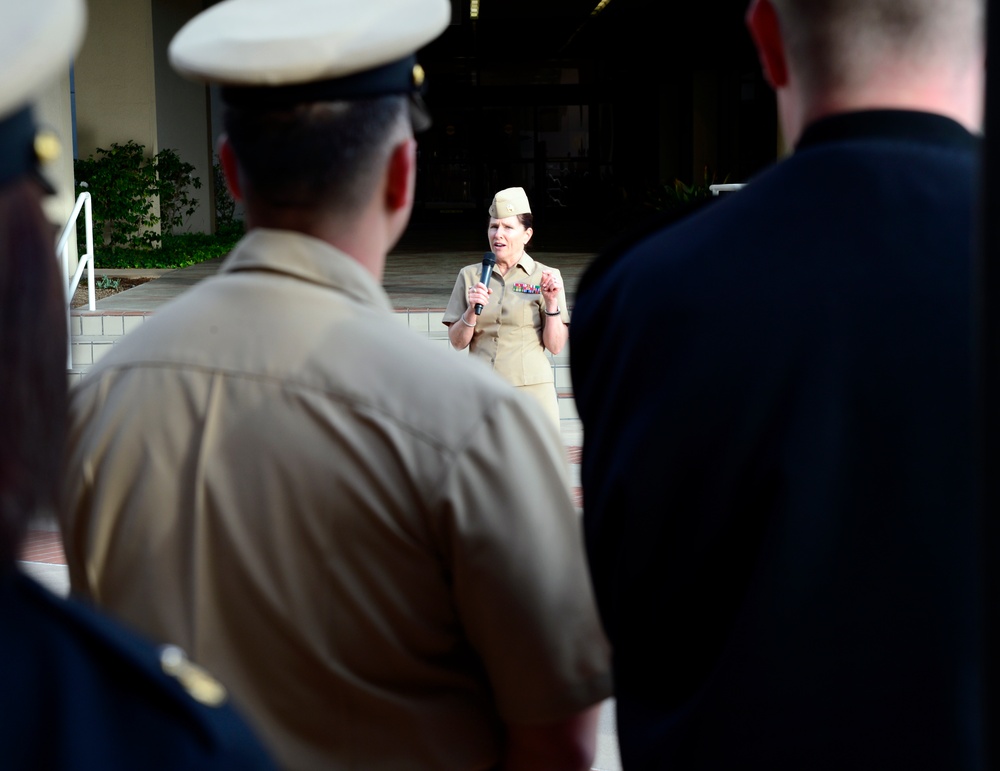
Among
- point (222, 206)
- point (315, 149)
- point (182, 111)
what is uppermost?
point (182, 111)

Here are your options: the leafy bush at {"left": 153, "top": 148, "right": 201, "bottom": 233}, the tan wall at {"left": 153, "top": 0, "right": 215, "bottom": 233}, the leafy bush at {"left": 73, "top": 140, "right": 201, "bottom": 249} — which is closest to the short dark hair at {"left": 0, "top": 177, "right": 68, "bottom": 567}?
the leafy bush at {"left": 73, "top": 140, "right": 201, "bottom": 249}

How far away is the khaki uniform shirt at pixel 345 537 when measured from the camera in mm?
1366

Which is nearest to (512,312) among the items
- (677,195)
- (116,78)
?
(677,195)

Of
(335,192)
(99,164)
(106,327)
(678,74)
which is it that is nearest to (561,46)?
(678,74)

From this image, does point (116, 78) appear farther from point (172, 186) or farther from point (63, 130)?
point (63, 130)

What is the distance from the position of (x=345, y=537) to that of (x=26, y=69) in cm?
77

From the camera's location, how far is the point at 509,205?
5703 millimetres

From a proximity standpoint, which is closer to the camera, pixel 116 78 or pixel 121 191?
pixel 121 191

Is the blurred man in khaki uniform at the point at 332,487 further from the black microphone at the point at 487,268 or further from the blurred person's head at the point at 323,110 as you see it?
the black microphone at the point at 487,268

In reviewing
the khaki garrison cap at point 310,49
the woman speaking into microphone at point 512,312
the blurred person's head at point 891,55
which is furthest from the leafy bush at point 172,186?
the blurred person's head at point 891,55

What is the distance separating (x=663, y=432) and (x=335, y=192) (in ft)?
1.79

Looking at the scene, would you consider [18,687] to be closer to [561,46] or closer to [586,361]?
[586,361]

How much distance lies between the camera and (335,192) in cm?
148

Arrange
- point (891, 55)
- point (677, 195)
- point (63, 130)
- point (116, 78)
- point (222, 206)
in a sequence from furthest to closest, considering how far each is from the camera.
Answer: point (222, 206), point (116, 78), point (677, 195), point (63, 130), point (891, 55)
